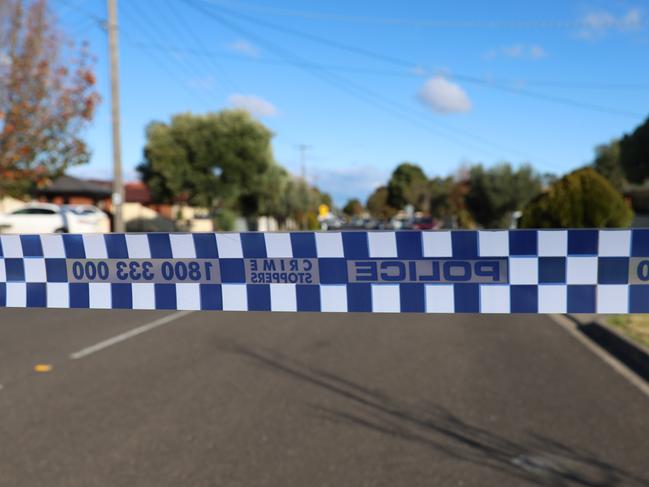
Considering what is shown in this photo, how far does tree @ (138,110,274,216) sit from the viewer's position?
37031 mm

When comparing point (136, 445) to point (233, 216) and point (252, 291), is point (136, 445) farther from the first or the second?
point (233, 216)

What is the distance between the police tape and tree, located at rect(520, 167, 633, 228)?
3132 mm

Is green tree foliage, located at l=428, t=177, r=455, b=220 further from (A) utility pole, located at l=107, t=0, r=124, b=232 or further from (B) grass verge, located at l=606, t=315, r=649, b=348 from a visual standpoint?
(B) grass verge, located at l=606, t=315, r=649, b=348

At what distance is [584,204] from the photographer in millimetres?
5797

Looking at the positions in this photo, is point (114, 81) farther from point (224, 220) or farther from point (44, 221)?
point (224, 220)

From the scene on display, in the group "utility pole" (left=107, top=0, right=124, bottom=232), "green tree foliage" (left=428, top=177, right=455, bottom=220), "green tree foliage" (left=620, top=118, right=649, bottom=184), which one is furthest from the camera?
"green tree foliage" (left=428, top=177, right=455, bottom=220)

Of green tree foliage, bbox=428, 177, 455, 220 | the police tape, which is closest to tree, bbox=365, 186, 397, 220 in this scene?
green tree foliage, bbox=428, 177, 455, 220

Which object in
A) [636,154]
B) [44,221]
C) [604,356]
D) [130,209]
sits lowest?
[604,356]

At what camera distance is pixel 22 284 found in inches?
104

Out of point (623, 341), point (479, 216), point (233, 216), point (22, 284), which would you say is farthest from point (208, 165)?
point (22, 284)

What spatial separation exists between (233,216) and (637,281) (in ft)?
132

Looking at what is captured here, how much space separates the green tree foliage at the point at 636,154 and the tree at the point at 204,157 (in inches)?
897

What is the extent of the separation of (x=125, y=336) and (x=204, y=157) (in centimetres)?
3068

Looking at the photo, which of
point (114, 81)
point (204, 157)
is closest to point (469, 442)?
point (114, 81)
